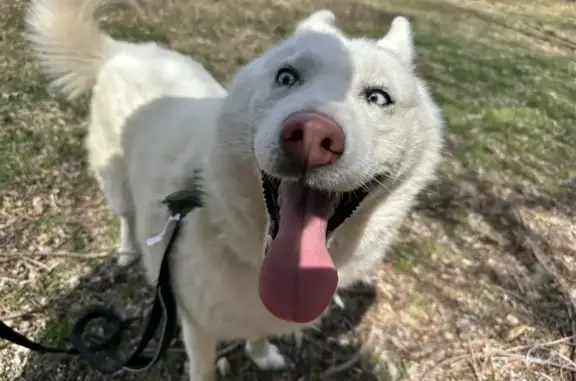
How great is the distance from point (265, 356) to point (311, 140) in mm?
1788

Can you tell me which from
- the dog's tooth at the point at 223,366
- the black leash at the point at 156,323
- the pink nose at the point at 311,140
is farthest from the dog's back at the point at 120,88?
the pink nose at the point at 311,140

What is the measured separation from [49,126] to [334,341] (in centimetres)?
270

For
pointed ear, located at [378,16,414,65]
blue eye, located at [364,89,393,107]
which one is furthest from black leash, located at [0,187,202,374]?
pointed ear, located at [378,16,414,65]

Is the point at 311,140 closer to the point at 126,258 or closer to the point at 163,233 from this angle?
the point at 163,233

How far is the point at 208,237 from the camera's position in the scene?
2.17m

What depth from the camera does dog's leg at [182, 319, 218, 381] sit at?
2471 mm

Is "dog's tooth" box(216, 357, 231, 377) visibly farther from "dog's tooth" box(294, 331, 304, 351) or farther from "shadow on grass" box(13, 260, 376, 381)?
"dog's tooth" box(294, 331, 304, 351)

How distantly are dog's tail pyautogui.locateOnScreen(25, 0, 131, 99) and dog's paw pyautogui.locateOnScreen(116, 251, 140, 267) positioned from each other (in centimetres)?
100

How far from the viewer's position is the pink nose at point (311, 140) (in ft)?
5.11

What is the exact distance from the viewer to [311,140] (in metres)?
1.57

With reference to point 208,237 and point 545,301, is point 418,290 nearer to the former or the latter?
point 545,301

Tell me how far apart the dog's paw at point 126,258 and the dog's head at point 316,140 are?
1.79m

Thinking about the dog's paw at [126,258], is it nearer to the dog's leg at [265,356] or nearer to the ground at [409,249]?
the ground at [409,249]

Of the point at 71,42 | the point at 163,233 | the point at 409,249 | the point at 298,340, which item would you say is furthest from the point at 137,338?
the point at 409,249
